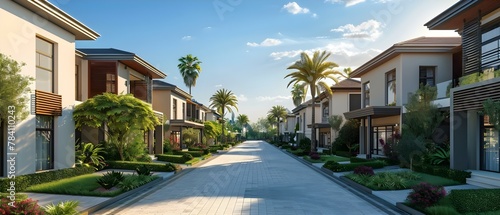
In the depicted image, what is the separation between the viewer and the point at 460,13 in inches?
683

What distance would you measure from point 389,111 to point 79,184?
792 inches

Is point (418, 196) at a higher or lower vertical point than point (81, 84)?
lower

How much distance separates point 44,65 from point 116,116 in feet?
17.4

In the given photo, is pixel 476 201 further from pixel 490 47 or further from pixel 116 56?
pixel 116 56

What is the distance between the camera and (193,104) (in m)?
58.1

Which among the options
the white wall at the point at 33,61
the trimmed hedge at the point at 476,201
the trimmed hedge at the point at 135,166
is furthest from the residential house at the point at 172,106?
the trimmed hedge at the point at 476,201

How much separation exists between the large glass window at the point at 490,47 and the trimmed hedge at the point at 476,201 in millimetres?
8042

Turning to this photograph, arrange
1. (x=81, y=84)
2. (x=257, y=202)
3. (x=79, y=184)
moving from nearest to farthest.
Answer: (x=257, y=202) < (x=79, y=184) < (x=81, y=84)

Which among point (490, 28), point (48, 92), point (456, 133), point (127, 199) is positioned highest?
point (490, 28)

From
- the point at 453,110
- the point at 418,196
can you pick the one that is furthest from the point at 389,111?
→ the point at 418,196

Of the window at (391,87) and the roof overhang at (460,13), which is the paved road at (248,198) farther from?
the window at (391,87)

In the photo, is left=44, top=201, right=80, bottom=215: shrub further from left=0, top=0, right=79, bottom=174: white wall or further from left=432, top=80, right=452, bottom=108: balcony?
left=432, top=80, right=452, bottom=108: balcony

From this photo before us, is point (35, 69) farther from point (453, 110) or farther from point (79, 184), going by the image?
point (453, 110)

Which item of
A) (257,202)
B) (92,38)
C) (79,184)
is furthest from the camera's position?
(92,38)
